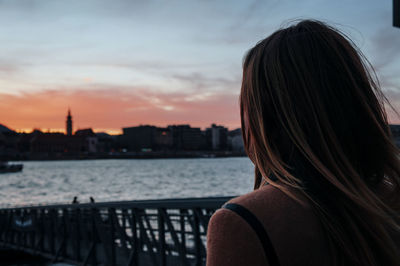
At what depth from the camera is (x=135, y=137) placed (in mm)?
194625

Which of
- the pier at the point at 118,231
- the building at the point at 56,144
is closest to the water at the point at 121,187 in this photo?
the pier at the point at 118,231

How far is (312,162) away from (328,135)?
72mm

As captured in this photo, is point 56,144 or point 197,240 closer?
point 197,240

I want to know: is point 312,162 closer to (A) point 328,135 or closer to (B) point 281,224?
(A) point 328,135

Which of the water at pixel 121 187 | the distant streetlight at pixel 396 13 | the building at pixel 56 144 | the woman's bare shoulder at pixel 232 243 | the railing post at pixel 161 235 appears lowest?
the water at pixel 121 187

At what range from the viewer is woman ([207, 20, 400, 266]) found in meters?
0.84

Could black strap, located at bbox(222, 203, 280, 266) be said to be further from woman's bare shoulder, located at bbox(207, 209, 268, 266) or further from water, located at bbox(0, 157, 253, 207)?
water, located at bbox(0, 157, 253, 207)

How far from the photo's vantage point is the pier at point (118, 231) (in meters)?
6.31

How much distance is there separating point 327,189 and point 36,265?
1556 centimetres

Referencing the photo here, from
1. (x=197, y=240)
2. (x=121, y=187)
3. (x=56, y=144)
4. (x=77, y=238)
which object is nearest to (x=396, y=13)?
(x=197, y=240)

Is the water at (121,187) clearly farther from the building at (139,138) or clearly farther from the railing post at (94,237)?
the building at (139,138)

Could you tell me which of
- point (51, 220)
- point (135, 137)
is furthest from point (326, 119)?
point (135, 137)

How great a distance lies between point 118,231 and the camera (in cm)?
787

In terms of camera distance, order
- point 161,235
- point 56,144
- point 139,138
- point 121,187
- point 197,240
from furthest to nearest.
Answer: point 139,138, point 56,144, point 121,187, point 161,235, point 197,240
